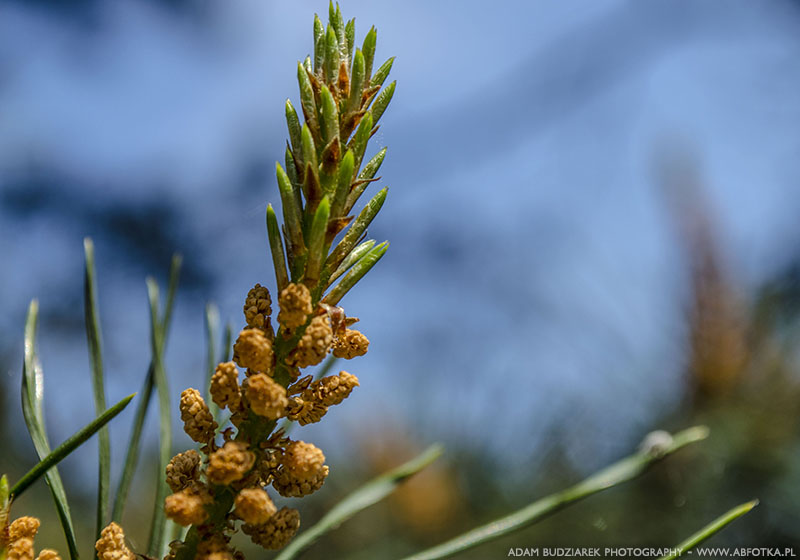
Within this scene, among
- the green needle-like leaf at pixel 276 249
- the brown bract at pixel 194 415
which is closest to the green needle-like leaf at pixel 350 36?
the green needle-like leaf at pixel 276 249

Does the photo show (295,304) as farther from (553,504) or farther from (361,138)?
(553,504)

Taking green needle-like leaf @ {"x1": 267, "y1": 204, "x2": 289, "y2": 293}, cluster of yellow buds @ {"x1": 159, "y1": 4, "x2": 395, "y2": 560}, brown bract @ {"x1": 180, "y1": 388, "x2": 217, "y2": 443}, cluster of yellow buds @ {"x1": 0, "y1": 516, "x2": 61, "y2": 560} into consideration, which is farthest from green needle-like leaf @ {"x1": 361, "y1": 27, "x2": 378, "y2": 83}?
cluster of yellow buds @ {"x1": 0, "y1": 516, "x2": 61, "y2": 560}

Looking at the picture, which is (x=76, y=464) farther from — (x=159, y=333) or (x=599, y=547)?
(x=599, y=547)

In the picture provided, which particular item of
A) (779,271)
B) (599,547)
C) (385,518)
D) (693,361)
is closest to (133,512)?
(385,518)

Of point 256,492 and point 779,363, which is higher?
point 779,363

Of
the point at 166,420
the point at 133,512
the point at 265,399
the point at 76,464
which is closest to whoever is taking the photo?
the point at 265,399

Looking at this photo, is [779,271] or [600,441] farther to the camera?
[779,271]

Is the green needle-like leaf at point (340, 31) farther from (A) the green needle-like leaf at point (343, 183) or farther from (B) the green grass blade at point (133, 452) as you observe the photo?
(B) the green grass blade at point (133, 452)
